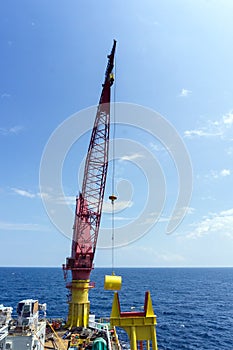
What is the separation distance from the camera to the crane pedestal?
41719 millimetres

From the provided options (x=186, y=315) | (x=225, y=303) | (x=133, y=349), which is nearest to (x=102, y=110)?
(x=133, y=349)

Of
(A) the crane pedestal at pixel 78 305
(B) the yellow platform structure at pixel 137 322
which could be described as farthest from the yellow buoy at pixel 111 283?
(A) the crane pedestal at pixel 78 305

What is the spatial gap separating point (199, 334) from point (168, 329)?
716 cm

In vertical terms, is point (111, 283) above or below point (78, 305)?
above

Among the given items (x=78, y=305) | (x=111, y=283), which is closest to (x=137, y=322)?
(x=111, y=283)

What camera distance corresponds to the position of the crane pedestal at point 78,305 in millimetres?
41719

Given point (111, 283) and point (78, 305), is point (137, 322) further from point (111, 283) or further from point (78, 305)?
point (78, 305)

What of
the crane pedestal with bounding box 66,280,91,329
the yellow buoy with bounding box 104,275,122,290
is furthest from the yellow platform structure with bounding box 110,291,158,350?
the crane pedestal with bounding box 66,280,91,329

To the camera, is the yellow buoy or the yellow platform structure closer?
the yellow platform structure

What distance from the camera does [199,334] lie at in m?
62.4

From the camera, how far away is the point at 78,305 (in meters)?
42.6

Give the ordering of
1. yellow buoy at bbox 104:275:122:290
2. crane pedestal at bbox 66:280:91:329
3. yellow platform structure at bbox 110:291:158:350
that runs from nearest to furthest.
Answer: yellow platform structure at bbox 110:291:158:350
yellow buoy at bbox 104:275:122:290
crane pedestal at bbox 66:280:91:329

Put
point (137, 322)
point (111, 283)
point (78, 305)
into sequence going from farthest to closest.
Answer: point (78, 305), point (111, 283), point (137, 322)

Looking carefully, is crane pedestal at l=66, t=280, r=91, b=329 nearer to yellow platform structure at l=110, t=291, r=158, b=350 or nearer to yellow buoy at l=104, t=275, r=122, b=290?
yellow buoy at l=104, t=275, r=122, b=290
